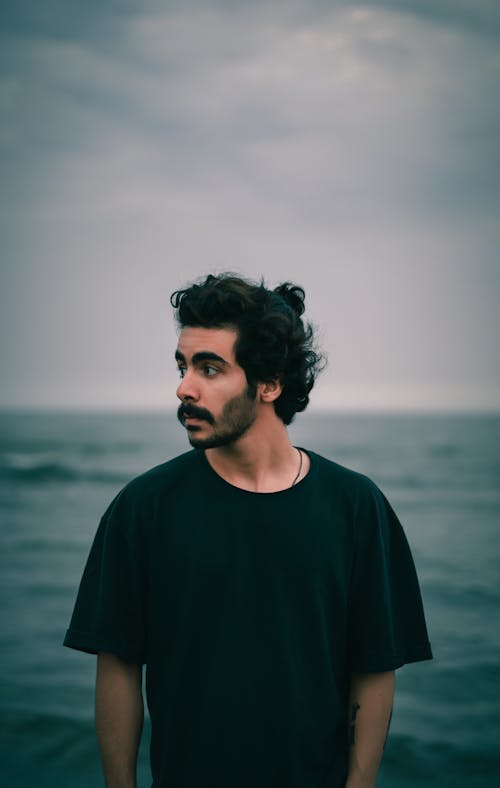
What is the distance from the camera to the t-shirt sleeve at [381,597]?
217cm

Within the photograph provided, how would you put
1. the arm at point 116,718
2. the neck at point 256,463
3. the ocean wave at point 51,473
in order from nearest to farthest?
1. the arm at point 116,718
2. the neck at point 256,463
3. the ocean wave at point 51,473

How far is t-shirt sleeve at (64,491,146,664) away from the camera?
2094 millimetres

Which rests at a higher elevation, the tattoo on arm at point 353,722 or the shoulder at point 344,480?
the shoulder at point 344,480

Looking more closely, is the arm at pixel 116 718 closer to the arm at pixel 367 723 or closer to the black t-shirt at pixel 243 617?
the black t-shirt at pixel 243 617

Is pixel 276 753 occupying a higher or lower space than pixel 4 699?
higher

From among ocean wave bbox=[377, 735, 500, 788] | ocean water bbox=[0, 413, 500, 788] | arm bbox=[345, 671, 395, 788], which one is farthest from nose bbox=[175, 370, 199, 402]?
ocean wave bbox=[377, 735, 500, 788]

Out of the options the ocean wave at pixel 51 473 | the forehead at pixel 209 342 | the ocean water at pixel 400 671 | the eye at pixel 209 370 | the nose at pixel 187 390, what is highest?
the ocean wave at pixel 51 473

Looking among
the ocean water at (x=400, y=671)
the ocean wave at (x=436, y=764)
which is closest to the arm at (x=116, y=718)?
the ocean water at (x=400, y=671)

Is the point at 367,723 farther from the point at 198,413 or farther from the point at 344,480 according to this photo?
the point at 198,413

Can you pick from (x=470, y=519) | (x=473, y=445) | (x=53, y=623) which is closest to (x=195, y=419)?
(x=53, y=623)

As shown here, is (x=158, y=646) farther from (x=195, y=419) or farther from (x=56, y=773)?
(x=56, y=773)

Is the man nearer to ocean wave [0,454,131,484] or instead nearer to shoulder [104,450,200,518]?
shoulder [104,450,200,518]

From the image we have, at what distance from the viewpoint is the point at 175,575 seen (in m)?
2.10

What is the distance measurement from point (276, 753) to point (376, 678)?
1.31 feet
